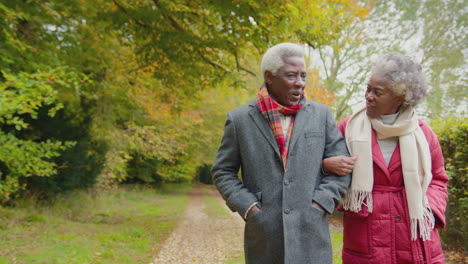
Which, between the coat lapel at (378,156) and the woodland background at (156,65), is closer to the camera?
the coat lapel at (378,156)

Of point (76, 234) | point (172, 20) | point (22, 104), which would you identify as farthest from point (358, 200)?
point (76, 234)

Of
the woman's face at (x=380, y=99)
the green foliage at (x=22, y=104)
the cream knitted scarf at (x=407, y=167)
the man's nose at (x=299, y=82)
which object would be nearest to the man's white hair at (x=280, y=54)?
the man's nose at (x=299, y=82)

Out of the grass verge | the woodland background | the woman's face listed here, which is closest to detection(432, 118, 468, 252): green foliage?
the woodland background

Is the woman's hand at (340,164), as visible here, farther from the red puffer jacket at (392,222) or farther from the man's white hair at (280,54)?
the man's white hair at (280,54)

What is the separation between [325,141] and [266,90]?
0.51 meters

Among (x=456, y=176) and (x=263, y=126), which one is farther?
(x=456, y=176)

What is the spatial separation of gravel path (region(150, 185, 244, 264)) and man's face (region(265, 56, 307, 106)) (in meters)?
4.94

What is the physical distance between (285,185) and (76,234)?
694cm

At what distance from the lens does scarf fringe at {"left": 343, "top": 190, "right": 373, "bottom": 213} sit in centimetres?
236

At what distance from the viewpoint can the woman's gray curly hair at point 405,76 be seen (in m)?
2.33

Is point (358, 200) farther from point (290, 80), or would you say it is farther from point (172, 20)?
point (172, 20)

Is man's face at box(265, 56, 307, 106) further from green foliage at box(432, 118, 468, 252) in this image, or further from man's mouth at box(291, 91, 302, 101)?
green foliage at box(432, 118, 468, 252)

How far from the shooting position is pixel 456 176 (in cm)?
530

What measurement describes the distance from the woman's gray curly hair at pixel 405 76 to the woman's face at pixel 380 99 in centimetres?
3
